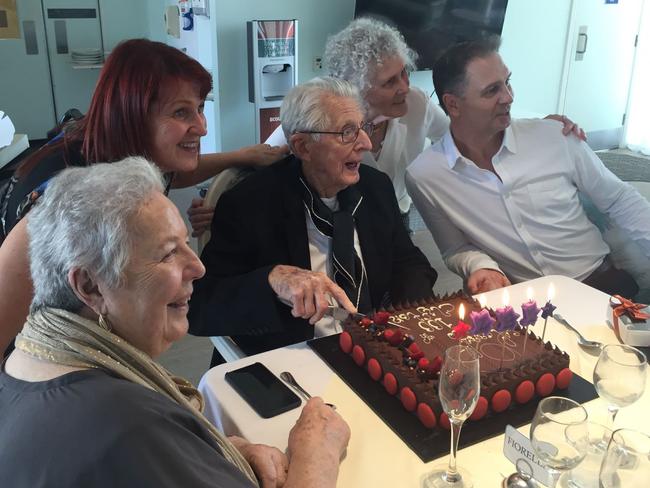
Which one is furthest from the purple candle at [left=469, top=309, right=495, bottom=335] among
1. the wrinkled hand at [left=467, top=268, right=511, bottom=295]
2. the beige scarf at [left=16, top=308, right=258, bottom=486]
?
the wrinkled hand at [left=467, top=268, right=511, bottom=295]

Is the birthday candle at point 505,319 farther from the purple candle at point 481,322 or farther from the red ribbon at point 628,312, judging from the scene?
the red ribbon at point 628,312

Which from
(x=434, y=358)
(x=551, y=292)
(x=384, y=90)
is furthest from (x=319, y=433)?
(x=384, y=90)

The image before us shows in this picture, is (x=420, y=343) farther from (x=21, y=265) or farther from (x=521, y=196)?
(x=521, y=196)

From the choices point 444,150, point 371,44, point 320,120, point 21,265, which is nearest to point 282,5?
point 371,44

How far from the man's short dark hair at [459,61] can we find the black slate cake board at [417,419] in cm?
131

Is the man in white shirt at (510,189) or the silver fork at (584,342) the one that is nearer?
the silver fork at (584,342)

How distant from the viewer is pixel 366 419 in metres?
1.25

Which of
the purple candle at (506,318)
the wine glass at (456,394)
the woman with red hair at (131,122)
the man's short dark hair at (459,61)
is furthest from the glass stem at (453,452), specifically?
the man's short dark hair at (459,61)

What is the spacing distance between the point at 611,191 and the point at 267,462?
71.2 inches

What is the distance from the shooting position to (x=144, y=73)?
5.37ft

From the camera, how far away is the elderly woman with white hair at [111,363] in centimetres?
80

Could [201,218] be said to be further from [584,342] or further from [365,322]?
[584,342]

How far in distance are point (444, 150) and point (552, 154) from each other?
0.41 meters

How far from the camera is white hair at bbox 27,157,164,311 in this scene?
93 cm
